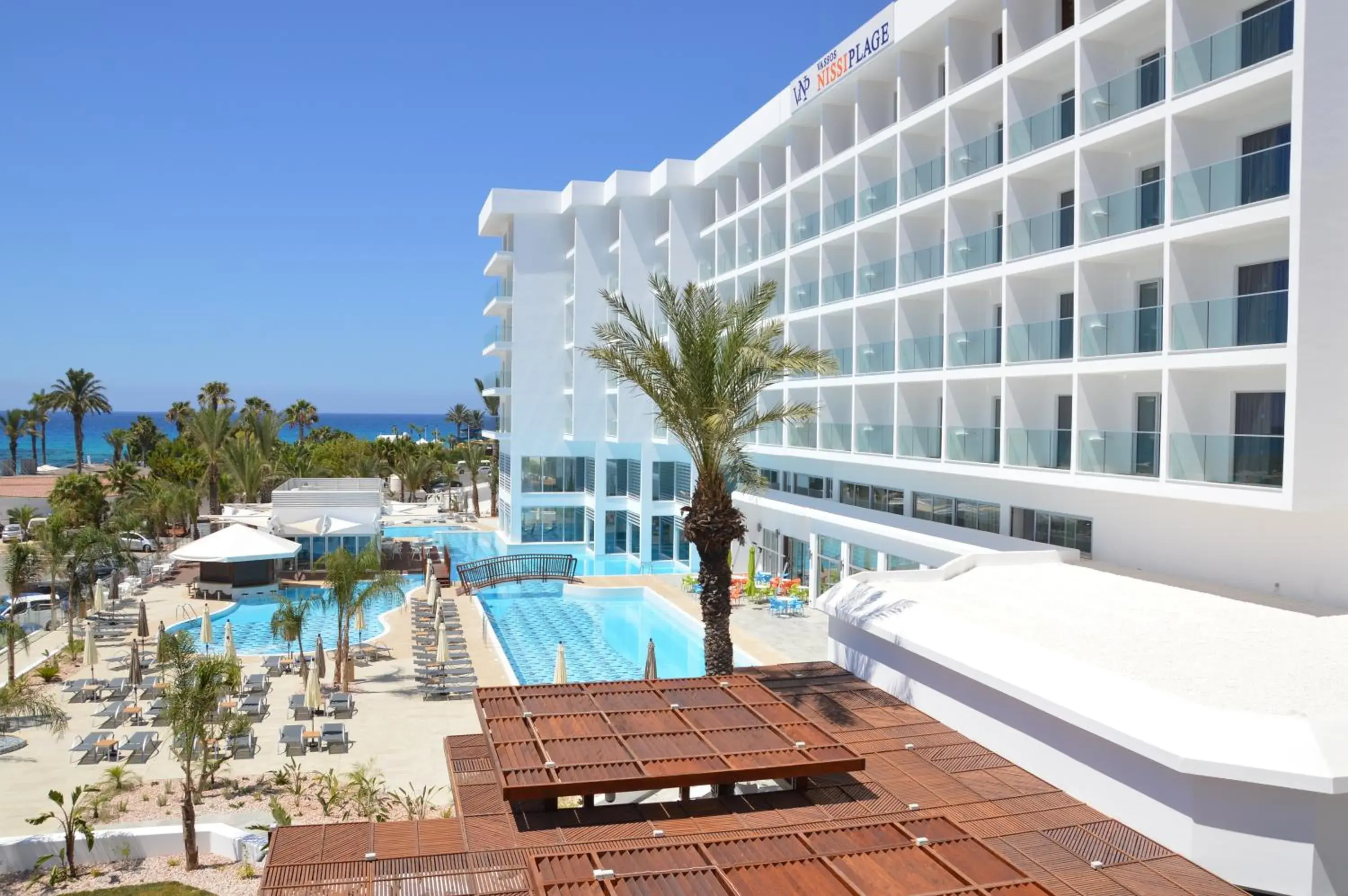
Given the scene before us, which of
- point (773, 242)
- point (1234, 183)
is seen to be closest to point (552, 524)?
point (773, 242)

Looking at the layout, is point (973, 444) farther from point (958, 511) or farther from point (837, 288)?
point (837, 288)

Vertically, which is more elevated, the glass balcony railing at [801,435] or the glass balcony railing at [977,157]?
the glass balcony railing at [977,157]

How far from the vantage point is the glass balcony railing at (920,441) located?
2492 centimetres

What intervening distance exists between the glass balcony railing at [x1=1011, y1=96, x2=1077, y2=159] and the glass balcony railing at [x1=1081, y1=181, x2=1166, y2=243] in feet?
6.05

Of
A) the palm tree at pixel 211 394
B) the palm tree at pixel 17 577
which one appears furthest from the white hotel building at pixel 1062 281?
the palm tree at pixel 211 394

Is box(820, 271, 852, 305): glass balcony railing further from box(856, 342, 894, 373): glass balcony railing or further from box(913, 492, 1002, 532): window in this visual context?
box(913, 492, 1002, 532): window

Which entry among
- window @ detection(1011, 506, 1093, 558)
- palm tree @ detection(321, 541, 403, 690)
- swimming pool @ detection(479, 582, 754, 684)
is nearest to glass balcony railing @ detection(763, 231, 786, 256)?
swimming pool @ detection(479, 582, 754, 684)

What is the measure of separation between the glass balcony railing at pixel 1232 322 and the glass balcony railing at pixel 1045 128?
200 inches

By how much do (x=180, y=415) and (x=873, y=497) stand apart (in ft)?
153

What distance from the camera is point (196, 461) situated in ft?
169

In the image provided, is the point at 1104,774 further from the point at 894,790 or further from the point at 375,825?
the point at 375,825

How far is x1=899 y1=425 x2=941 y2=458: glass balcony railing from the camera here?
24.9m

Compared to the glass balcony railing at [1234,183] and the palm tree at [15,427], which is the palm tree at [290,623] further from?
the palm tree at [15,427]

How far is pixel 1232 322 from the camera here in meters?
17.0
